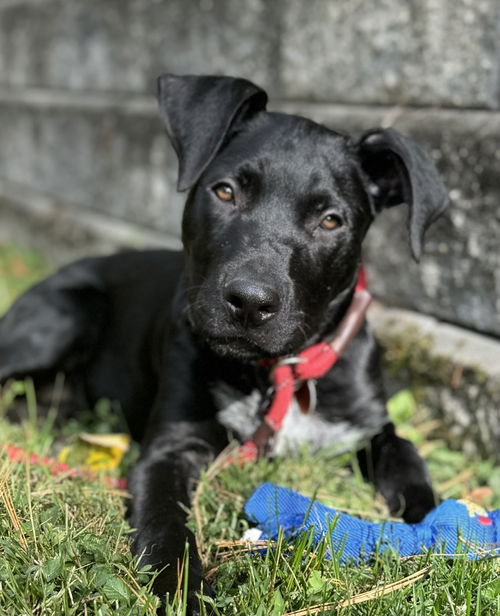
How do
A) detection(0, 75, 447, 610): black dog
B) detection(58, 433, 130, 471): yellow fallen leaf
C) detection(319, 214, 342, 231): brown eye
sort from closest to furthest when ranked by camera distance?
detection(0, 75, 447, 610): black dog
detection(319, 214, 342, 231): brown eye
detection(58, 433, 130, 471): yellow fallen leaf

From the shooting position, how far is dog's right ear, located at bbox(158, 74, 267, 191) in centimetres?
318

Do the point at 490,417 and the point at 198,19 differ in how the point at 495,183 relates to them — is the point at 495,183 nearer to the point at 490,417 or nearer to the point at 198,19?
the point at 490,417

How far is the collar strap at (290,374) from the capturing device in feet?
11.0

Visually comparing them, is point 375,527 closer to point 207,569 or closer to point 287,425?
point 207,569

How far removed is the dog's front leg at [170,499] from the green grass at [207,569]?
0.19 feet

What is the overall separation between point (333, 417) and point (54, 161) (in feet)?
16.4

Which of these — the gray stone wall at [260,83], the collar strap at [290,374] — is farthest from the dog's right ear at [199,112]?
the gray stone wall at [260,83]

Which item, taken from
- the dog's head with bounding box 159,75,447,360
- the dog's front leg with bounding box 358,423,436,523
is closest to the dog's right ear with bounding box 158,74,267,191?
the dog's head with bounding box 159,75,447,360

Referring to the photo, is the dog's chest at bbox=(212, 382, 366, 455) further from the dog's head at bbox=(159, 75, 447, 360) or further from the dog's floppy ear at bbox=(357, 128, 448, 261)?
the dog's floppy ear at bbox=(357, 128, 448, 261)

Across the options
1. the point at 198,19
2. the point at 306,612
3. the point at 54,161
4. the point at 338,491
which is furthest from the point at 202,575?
the point at 54,161

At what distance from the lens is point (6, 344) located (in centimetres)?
430

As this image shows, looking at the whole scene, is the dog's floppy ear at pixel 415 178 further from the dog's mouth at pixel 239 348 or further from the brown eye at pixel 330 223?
the dog's mouth at pixel 239 348

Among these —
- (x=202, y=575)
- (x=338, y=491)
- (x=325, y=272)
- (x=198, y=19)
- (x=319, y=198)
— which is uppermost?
(x=198, y=19)

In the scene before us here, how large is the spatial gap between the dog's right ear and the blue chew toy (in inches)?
50.3
